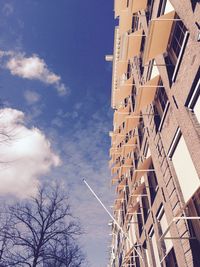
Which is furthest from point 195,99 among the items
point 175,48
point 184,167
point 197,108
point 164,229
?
point 164,229

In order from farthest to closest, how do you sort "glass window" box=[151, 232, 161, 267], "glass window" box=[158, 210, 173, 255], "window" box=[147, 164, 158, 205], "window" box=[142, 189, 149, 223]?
"window" box=[142, 189, 149, 223], "window" box=[147, 164, 158, 205], "glass window" box=[151, 232, 161, 267], "glass window" box=[158, 210, 173, 255]

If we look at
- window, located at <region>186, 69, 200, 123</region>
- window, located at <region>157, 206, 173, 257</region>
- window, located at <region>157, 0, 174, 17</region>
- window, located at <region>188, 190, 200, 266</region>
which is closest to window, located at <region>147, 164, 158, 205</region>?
window, located at <region>157, 206, 173, 257</region>

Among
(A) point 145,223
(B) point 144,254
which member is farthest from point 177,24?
(B) point 144,254

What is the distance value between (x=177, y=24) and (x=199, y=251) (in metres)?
7.24

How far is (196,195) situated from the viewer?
702 centimetres

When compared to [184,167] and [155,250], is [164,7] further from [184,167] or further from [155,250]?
[155,250]

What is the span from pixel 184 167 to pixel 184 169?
2.6 inches

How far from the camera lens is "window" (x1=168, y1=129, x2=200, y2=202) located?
7.25 m

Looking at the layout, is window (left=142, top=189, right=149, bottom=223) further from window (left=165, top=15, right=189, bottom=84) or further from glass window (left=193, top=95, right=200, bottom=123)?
glass window (left=193, top=95, right=200, bottom=123)

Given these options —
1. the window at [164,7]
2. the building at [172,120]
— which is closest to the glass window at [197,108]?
the building at [172,120]

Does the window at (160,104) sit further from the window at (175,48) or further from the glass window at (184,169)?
the glass window at (184,169)

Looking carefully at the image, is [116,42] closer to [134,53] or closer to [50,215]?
[134,53]

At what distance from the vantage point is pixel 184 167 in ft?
25.8

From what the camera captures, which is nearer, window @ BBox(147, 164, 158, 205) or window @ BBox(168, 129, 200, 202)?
window @ BBox(168, 129, 200, 202)
